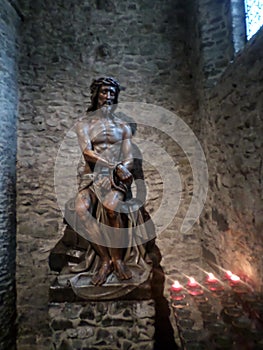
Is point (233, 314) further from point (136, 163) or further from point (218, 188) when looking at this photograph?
point (136, 163)

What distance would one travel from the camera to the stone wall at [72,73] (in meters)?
3.71

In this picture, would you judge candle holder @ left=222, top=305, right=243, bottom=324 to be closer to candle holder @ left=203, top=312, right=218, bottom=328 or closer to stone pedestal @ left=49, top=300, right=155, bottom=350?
candle holder @ left=203, top=312, right=218, bottom=328

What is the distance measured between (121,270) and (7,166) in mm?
2026

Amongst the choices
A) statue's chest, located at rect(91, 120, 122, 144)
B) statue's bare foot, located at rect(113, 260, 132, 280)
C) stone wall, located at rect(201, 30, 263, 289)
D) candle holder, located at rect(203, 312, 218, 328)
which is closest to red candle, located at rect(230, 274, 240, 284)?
stone wall, located at rect(201, 30, 263, 289)

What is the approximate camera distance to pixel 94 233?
102 inches

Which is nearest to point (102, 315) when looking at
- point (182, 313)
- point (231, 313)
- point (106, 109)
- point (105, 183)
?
point (182, 313)

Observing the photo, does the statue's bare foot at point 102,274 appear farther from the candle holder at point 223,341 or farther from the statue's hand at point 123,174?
the candle holder at point 223,341

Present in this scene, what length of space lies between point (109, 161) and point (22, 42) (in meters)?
2.30

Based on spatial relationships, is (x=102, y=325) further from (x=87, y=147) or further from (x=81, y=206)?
(x=87, y=147)

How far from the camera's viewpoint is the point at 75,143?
384 centimetres

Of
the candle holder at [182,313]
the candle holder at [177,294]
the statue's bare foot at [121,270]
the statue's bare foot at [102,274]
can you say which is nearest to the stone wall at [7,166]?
the statue's bare foot at [102,274]

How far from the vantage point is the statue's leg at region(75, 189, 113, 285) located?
2434 mm

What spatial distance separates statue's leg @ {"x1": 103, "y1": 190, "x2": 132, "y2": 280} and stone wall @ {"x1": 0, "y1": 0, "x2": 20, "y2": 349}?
152 cm

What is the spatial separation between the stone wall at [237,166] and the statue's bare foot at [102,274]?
1284 mm
